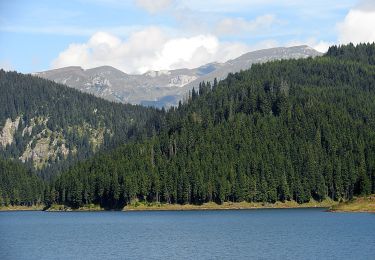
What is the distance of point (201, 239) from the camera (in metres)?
138

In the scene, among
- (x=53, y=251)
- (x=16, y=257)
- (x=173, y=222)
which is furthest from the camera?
(x=173, y=222)

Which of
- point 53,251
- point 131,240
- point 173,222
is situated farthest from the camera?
point 173,222

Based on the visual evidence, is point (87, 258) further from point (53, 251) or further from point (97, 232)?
point (97, 232)

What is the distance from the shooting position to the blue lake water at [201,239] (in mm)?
114625

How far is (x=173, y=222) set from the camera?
18950 centimetres

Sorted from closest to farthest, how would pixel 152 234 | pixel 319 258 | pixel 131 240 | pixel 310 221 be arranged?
1. pixel 319 258
2. pixel 131 240
3. pixel 152 234
4. pixel 310 221

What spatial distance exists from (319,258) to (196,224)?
7480 centimetres

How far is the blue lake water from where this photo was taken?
114625 millimetres

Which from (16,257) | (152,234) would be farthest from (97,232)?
(16,257)

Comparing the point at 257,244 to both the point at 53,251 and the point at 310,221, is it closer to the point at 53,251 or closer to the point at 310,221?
the point at 53,251

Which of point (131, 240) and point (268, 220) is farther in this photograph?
point (268, 220)

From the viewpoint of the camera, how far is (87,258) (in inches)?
4441

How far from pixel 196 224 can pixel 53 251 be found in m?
60.6

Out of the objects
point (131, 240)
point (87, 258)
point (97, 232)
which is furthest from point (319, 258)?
point (97, 232)
